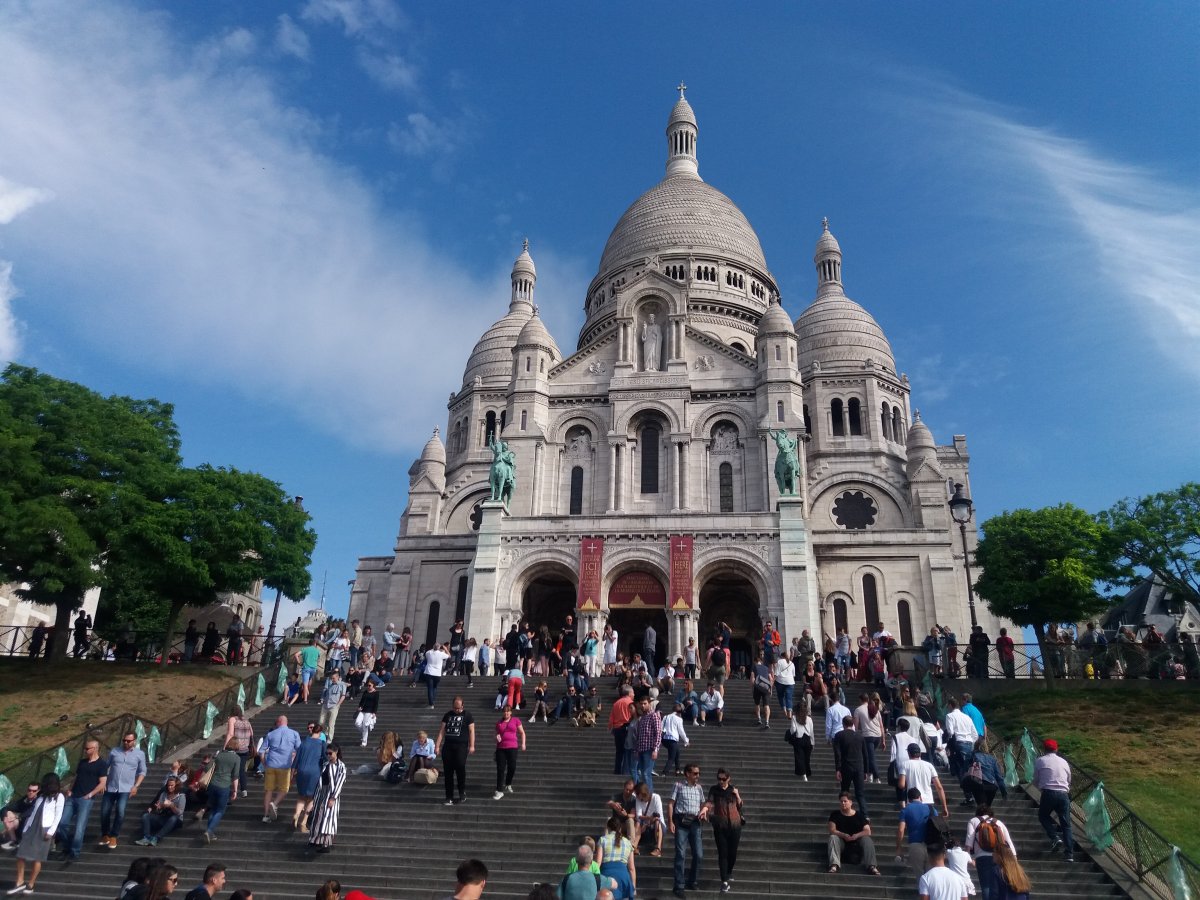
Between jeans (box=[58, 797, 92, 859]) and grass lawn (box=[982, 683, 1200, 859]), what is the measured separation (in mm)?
16198

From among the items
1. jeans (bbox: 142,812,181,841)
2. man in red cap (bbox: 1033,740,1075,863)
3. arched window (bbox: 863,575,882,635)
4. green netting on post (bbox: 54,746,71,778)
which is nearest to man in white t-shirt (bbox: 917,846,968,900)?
man in red cap (bbox: 1033,740,1075,863)

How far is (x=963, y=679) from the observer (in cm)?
2488

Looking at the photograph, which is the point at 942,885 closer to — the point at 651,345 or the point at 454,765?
the point at 454,765

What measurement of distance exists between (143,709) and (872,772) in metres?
18.2

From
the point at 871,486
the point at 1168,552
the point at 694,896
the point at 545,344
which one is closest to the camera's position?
the point at 694,896

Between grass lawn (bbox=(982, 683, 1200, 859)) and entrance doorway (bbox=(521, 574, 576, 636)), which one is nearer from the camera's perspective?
grass lawn (bbox=(982, 683, 1200, 859))

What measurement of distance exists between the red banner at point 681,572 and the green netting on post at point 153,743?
1773cm

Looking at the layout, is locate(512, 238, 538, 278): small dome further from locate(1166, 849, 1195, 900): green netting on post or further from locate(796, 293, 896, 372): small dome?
locate(1166, 849, 1195, 900): green netting on post

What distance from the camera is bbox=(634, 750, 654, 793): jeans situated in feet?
49.9

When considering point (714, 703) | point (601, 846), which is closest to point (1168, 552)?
point (714, 703)

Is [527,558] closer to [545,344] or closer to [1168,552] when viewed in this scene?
[545,344]

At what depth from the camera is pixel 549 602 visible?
127 ft

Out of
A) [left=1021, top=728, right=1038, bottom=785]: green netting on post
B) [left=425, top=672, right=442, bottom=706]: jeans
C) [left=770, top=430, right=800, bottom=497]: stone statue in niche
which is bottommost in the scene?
[left=1021, top=728, right=1038, bottom=785]: green netting on post

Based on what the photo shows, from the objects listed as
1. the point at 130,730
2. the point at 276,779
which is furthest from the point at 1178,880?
the point at 130,730
